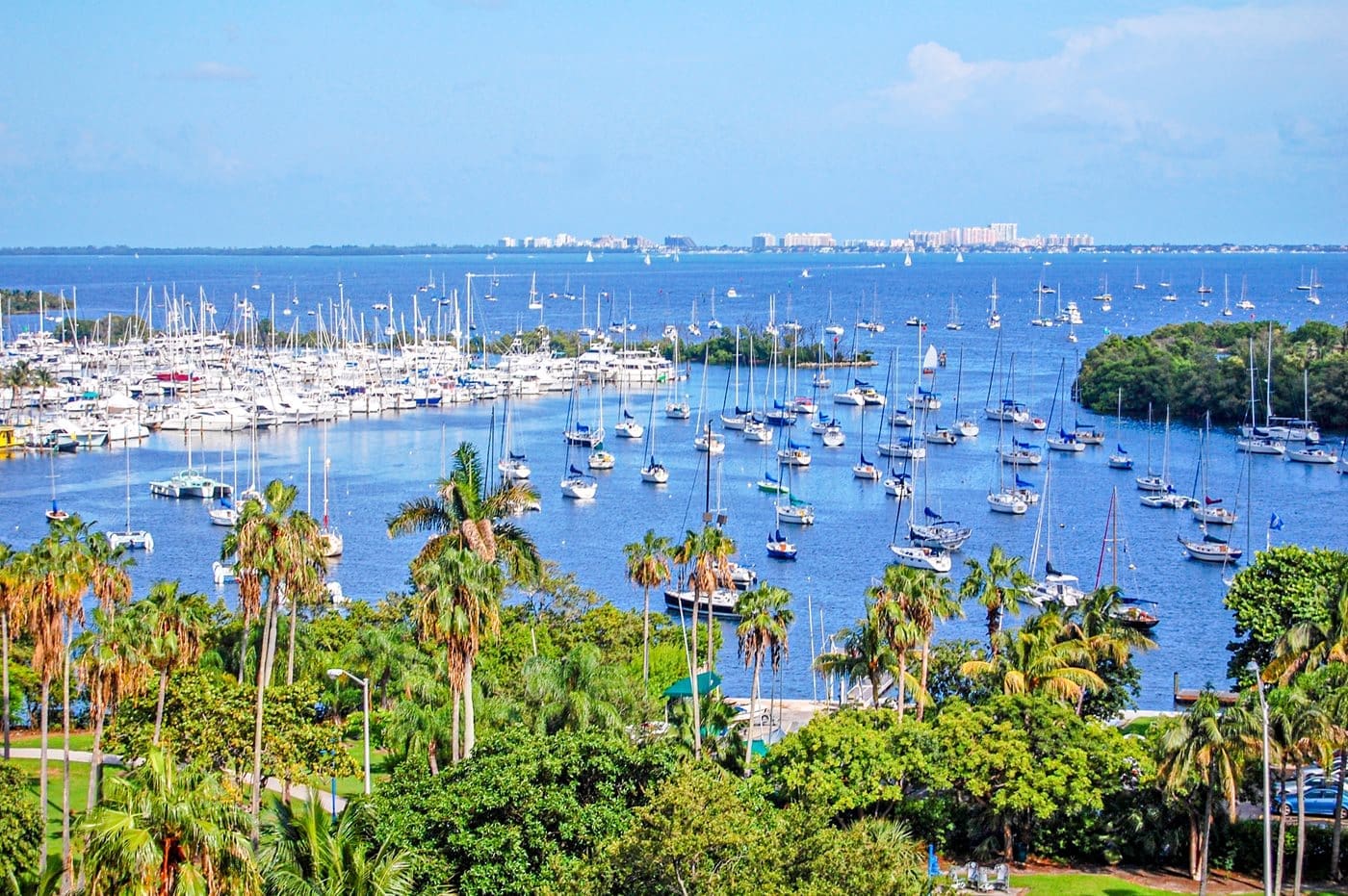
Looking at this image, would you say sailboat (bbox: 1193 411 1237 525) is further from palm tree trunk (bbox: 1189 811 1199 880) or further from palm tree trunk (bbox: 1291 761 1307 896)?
palm tree trunk (bbox: 1291 761 1307 896)

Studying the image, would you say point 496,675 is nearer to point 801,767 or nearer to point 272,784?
point 272,784

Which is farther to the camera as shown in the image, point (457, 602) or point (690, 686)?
point (690, 686)

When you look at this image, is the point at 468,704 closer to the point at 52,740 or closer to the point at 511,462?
the point at 52,740


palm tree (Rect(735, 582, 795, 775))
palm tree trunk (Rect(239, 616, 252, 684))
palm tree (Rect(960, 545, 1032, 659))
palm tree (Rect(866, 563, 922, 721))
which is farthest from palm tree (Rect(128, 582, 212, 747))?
palm tree (Rect(960, 545, 1032, 659))

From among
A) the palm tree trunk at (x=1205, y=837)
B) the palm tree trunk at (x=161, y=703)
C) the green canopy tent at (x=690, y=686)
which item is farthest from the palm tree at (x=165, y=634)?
the palm tree trunk at (x=1205, y=837)

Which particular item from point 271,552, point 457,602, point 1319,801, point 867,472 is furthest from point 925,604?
point 867,472

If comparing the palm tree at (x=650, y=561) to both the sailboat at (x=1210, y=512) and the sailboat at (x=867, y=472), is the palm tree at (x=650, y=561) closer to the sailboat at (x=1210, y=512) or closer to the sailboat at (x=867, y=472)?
the sailboat at (x=1210, y=512)

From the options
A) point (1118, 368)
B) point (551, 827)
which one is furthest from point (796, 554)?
point (1118, 368)
